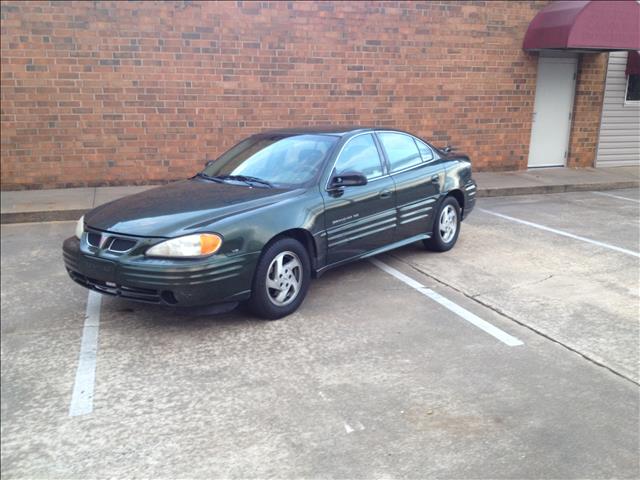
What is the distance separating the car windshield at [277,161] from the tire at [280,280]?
26.1 inches

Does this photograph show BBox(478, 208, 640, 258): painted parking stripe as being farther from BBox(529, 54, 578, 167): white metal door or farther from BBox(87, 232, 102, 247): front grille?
BBox(87, 232, 102, 247): front grille

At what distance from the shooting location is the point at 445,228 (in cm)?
669

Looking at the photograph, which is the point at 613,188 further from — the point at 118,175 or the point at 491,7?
the point at 118,175

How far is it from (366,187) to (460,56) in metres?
7.21

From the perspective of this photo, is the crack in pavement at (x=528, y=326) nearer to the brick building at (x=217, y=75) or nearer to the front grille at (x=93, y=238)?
the front grille at (x=93, y=238)

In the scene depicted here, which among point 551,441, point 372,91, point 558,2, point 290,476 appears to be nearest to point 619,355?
point 551,441

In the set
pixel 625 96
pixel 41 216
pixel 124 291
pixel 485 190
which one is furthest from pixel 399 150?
pixel 625 96

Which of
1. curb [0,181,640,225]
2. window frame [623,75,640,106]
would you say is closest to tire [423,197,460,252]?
curb [0,181,640,225]

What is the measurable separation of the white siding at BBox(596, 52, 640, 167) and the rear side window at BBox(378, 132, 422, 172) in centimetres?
883

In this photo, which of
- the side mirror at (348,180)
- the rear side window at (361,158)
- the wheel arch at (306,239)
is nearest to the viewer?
the wheel arch at (306,239)

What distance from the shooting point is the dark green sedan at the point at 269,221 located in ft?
13.8

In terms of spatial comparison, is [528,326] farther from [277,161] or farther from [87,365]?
[87,365]

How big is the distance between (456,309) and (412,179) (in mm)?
1602

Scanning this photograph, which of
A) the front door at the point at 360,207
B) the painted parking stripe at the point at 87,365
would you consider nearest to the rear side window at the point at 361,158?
the front door at the point at 360,207
